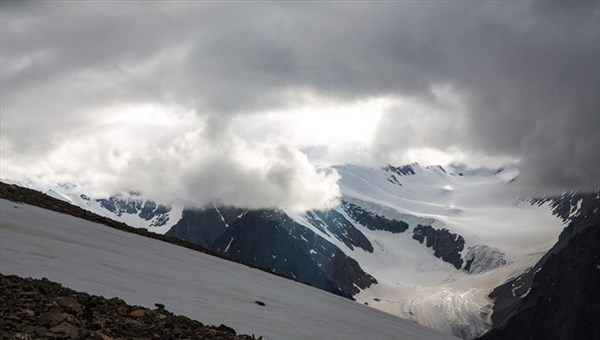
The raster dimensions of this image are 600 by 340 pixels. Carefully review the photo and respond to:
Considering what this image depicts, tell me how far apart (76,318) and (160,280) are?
10.9 metres

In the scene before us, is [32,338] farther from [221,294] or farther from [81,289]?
[221,294]

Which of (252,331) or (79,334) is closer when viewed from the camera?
(79,334)

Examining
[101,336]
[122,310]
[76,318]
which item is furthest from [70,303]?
[101,336]

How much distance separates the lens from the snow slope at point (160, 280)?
19984 millimetres

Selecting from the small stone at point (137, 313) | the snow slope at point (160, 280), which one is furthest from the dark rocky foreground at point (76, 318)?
the snow slope at point (160, 280)

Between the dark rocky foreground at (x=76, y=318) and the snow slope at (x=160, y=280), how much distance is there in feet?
7.67

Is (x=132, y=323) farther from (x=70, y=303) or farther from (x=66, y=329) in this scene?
(x=66, y=329)

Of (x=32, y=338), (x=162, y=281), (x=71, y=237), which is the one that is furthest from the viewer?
(x=71, y=237)

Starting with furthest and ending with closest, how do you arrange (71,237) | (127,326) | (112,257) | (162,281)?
(71,237) < (112,257) < (162,281) < (127,326)

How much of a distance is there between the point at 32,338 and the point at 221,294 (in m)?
13.8

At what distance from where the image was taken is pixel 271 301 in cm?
2717

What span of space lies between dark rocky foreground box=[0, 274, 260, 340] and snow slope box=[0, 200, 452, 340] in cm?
234

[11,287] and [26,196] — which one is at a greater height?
[26,196]

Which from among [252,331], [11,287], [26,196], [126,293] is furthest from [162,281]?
[26,196]
